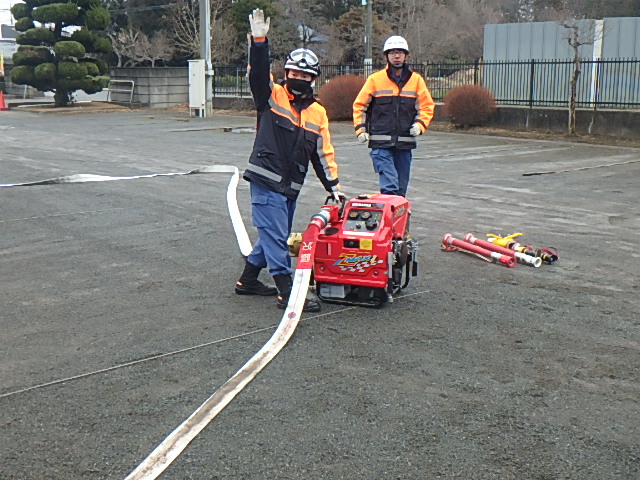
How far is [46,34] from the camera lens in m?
35.7

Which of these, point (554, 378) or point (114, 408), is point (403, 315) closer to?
point (554, 378)

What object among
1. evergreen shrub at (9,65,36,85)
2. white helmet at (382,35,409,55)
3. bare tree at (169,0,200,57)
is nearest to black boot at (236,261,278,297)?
white helmet at (382,35,409,55)

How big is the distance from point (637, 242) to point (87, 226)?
5.93m

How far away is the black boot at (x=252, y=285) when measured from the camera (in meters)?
6.68

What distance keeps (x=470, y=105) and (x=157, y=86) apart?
55.4ft

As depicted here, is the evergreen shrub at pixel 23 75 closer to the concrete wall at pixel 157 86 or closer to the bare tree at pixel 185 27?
the concrete wall at pixel 157 86

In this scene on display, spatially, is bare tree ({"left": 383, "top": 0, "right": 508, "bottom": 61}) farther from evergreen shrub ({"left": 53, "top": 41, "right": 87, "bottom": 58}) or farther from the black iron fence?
evergreen shrub ({"left": 53, "top": 41, "right": 87, "bottom": 58})

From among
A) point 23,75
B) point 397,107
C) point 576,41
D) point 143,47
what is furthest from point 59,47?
point 397,107

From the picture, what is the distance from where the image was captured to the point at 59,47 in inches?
1377

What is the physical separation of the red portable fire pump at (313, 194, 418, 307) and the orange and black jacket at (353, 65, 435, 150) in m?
2.57

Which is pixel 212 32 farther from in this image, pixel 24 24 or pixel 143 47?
pixel 24 24

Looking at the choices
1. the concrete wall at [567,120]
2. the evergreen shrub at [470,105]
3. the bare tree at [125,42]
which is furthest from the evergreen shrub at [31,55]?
the concrete wall at [567,120]

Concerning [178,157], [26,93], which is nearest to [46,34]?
[26,93]

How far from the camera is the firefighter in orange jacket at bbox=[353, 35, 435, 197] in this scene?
896 cm
